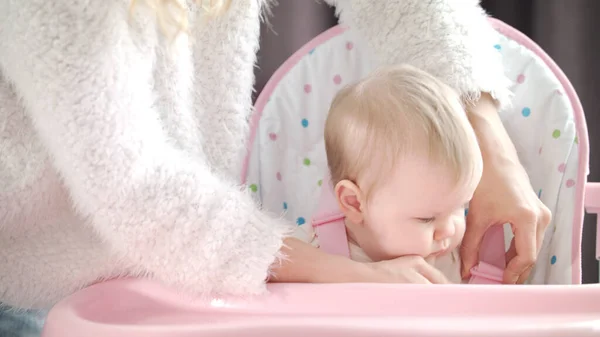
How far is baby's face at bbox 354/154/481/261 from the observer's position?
773 mm

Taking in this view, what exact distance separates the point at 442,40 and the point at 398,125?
0.21 m

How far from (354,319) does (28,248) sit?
16.8 inches

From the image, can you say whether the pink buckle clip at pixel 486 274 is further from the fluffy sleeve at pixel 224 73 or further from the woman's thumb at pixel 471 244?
the fluffy sleeve at pixel 224 73

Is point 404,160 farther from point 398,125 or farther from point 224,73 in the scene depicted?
point 224,73

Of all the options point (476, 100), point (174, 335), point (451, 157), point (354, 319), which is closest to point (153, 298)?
point (174, 335)

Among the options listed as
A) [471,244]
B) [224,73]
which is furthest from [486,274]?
[224,73]

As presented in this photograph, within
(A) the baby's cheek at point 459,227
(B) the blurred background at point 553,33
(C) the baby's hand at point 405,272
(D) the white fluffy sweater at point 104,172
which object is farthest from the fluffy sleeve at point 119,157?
(B) the blurred background at point 553,33

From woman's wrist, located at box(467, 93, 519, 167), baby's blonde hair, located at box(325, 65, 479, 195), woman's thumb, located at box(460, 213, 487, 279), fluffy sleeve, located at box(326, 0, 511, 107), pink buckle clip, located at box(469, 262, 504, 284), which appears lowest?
pink buckle clip, located at box(469, 262, 504, 284)

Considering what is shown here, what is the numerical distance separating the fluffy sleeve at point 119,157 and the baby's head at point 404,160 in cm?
17

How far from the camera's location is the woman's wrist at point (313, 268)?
72cm

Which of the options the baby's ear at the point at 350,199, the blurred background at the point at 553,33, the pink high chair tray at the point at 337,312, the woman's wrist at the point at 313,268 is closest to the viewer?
the pink high chair tray at the point at 337,312

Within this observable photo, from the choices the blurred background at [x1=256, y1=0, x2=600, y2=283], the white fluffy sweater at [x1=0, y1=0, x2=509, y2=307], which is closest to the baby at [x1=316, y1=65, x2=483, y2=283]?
the white fluffy sweater at [x1=0, y1=0, x2=509, y2=307]

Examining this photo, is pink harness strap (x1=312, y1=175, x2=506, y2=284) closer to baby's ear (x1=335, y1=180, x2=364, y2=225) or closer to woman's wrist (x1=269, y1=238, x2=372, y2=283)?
baby's ear (x1=335, y1=180, x2=364, y2=225)

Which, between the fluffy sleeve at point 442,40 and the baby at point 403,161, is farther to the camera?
the fluffy sleeve at point 442,40
